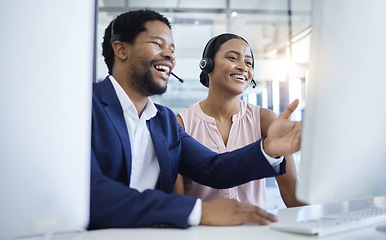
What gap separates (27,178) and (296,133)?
71 centimetres

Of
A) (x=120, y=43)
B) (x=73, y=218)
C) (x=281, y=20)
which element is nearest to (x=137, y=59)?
(x=120, y=43)

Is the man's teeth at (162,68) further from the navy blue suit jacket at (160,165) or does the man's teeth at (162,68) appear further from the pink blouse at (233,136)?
the pink blouse at (233,136)

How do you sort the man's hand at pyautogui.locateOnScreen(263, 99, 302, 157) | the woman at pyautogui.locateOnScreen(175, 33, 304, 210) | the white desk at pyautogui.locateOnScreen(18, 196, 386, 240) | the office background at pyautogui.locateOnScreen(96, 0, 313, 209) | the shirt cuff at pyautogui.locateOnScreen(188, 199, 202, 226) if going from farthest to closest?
1. the office background at pyautogui.locateOnScreen(96, 0, 313, 209)
2. the woman at pyautogui.locateOnScreen(175, 33, 304, 210)
3. the man's hand at pyautogui.locateOnScreen(263, 99, 302, 157)
4. the shirt cuff at pyautogui.locateOnScreen(188, 199, 202, 226)
5. the white desk at pyautogui.locateOnScreen(18, 196, 386, 240)

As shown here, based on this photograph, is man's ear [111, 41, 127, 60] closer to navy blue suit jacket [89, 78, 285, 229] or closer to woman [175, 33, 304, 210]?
navy blue suit jacket [89, 78, 285, 229]

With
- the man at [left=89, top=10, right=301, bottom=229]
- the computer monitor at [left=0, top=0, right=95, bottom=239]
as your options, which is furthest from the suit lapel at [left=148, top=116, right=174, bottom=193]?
the computer monitor at [left=0, top=0, right=95, bottom=239]

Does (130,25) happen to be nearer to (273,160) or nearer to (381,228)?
(273,160)

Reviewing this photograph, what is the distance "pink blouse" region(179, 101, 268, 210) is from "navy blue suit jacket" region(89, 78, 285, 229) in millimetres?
210

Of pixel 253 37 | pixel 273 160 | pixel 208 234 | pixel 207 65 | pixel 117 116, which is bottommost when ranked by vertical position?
pixel 208 234

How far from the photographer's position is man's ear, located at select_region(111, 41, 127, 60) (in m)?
1.40

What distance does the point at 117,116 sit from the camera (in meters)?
1.11

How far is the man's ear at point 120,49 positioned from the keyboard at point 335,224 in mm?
852

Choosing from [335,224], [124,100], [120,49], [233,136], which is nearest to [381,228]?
[335,224]

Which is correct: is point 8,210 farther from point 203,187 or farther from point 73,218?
point 203,187

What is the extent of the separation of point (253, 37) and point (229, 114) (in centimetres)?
268
